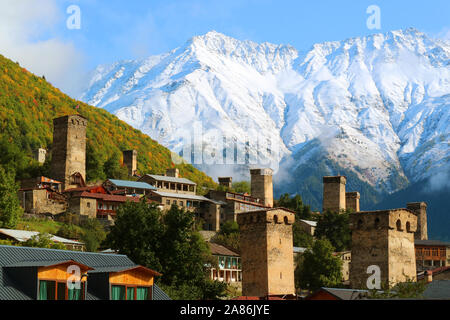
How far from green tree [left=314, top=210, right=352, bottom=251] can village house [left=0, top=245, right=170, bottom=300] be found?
7767 centimetres

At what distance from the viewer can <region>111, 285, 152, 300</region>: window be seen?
41.3 meters

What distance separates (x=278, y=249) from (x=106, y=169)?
185 ft

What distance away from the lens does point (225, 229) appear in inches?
4402

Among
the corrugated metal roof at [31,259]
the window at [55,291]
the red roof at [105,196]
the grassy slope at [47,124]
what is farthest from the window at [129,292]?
the grassy slope at [47,124]

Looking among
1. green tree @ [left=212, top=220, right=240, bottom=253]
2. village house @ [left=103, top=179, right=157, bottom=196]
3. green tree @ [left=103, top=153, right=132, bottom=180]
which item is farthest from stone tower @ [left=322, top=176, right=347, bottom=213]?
village house @ [left=103, top=179, right=157, bottom=196]

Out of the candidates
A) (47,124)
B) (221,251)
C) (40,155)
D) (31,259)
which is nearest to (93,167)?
(40,155)

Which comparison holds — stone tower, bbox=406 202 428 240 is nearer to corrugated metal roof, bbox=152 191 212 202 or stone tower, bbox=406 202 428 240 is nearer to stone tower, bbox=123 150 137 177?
corrugated metal roof, bbox=152 191 212 202

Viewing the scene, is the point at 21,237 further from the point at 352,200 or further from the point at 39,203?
the point at 352,200

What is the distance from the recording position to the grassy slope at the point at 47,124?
468 ft

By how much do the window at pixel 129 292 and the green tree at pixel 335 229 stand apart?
79.6 m

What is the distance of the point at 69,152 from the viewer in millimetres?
117625

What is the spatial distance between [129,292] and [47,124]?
117024mm
